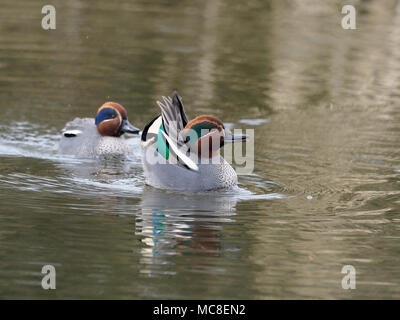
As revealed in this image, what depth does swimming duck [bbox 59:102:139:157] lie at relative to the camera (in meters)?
12.5

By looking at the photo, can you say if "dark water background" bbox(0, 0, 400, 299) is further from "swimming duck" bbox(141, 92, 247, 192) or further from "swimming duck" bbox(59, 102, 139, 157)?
"swimming duck" bbox(59, 102, 139, 157)

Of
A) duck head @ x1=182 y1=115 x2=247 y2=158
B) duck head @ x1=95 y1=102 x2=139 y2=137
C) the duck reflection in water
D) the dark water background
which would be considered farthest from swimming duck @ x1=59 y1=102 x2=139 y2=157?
duck head @ x1=182 y1=115 x2=247 y2=158

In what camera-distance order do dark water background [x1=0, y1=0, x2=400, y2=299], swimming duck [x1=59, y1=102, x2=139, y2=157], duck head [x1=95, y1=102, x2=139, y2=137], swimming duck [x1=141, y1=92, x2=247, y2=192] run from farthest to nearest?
duck head [x1=95, y1=102, x2=139, y2=137] → swimming duck [x1=59, y1=102, x2=139, y2=157] → swimming duck [x1=141, y1=92, x2=247, y2=192] → dark water background [x1=0, y1=0, x2=400, y2=299]

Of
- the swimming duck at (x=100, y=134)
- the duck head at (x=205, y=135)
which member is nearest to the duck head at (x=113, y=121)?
the swimming duck at (x=100, y=134)

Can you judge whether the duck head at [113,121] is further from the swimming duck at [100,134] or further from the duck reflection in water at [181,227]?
the duck reflection in water at [181,227]

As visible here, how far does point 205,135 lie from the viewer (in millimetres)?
10430

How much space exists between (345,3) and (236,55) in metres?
6.51

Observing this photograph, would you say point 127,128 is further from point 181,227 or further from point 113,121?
point 181,227

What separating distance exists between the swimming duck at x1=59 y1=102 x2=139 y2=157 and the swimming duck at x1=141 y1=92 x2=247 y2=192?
2.04 m

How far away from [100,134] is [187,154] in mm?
2726

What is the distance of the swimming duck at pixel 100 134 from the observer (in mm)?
12539

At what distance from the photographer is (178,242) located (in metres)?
8.41

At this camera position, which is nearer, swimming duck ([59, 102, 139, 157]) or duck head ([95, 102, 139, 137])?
swimming duck ([59, 102, 139, 157])
